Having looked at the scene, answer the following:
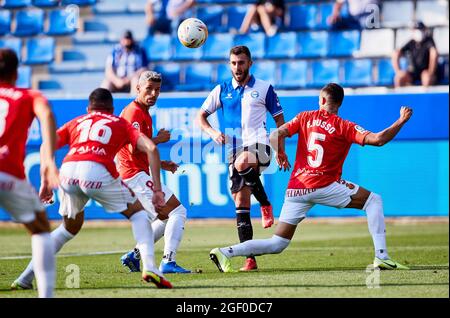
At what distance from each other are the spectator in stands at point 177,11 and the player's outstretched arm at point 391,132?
13.4m

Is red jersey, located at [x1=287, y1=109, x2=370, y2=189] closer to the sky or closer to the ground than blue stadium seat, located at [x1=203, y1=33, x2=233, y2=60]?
closer to the ground

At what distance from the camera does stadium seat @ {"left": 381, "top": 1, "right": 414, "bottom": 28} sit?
72.9 feet

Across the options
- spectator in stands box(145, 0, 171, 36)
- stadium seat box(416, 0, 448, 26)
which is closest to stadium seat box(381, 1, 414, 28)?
stadium seat box(416, 0, 448, 26)

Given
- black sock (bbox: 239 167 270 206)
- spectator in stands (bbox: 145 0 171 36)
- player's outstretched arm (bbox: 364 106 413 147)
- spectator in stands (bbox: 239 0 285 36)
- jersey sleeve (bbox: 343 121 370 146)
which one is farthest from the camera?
spectator in stands (bbox: 145 0 171 36)

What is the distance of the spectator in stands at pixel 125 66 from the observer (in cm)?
2062

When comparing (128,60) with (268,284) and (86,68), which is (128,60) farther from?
(268,284)

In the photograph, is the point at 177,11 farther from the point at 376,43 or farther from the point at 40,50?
the point at 376,43

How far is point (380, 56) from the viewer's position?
21266 mm

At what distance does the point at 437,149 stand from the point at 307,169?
8.20m

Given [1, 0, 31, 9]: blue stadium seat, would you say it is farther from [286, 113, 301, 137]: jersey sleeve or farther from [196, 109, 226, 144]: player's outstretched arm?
[286, 113, 301, 137]: jersey sleeve

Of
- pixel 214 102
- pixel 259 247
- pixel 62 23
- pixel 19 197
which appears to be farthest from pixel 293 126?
pixel 62 23

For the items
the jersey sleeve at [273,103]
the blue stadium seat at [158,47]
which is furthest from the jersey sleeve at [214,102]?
the blue stadium seat at [158,47]

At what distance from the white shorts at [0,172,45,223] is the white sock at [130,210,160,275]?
1647mm
